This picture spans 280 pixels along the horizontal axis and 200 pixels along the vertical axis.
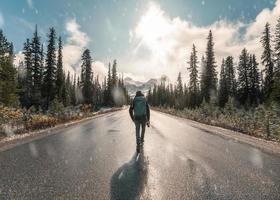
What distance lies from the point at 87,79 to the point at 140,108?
74297 millimetres

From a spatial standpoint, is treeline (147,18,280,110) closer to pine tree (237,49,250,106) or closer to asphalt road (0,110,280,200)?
pine tree (237,49,250,106)

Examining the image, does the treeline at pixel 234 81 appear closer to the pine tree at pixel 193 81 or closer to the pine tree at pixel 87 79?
the pine tree at pixel 193 81

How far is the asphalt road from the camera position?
519 cm

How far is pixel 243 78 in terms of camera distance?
75688 millimetres

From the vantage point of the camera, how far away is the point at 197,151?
33.8 feet

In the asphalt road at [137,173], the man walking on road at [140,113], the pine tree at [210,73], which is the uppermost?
the pine tree at [210,73]

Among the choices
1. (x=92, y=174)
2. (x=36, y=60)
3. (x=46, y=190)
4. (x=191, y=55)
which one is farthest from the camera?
(x=191, y=55)

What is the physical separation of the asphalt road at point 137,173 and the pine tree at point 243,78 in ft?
215

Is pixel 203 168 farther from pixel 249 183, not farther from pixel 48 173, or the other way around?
pixel 48 173

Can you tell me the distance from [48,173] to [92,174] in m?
0.94

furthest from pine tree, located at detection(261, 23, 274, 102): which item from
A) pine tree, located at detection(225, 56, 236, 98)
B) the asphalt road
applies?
the asphalt road

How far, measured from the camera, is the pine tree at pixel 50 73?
2286 inches

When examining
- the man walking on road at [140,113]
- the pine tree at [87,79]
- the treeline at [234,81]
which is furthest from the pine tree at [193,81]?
the man walking on road at [140,113]

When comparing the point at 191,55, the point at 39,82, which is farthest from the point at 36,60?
the point at 191,55
